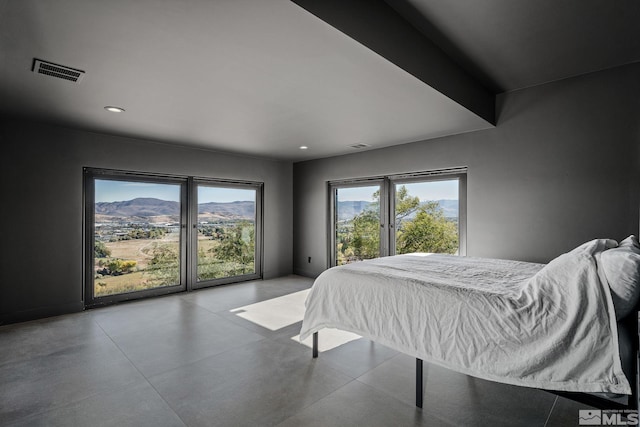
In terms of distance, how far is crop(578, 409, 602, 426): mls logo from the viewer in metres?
1.84

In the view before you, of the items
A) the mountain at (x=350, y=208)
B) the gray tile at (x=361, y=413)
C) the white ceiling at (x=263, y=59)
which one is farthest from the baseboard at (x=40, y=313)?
the mountain at (x=350, y=208)

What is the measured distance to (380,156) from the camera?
16.6ft

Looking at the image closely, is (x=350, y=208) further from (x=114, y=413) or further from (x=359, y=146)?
(x=114, y=413)

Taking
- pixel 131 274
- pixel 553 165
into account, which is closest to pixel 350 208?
pixel 553 165

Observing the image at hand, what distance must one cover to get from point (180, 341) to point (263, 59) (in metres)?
2.71

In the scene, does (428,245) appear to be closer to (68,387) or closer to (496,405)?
(496,405)

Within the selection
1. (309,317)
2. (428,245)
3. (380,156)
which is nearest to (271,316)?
(309,317)

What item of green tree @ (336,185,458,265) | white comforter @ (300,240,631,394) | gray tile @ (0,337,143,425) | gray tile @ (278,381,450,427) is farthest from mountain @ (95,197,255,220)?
gray tile @ (278,381,450,427)

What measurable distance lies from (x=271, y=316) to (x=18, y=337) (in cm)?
259

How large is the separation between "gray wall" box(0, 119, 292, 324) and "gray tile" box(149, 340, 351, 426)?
2.59 meters

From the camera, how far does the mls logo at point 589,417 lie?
184 centimetres

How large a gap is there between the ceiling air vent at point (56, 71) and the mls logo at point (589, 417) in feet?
13.7

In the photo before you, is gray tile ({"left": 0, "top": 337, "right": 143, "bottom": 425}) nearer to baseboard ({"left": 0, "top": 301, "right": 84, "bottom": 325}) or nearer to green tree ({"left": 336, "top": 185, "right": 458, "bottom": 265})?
baseboard ({"left": 0, "top": 301, "right": 84, "bottom": 325})

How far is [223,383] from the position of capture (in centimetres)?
233
